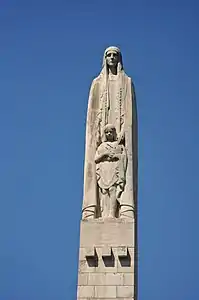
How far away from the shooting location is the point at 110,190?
63.1ft

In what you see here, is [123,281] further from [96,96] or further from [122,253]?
[96,96]

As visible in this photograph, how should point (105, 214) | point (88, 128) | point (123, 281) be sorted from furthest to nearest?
point (88, 128) < point (105, 214) < point (123, 281)

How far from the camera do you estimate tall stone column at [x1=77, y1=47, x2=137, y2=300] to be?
17969 millimetres

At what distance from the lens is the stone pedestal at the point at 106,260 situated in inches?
700

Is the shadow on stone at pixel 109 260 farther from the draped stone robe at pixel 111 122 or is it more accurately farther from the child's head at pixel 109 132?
the child's head at pixel 109 132

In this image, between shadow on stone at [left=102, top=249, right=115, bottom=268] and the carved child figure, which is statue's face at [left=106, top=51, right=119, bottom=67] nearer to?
the carved child figure

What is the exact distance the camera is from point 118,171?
19359 mm

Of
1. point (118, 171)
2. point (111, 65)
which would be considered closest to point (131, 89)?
point (111, 65)

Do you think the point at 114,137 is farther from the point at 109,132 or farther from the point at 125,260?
the point at 125,260

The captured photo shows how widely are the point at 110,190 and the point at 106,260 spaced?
2235 mm

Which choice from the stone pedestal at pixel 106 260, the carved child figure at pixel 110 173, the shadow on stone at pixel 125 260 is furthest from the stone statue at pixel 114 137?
the shadow on stone at pixel 125 260

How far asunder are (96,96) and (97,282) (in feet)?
20.8

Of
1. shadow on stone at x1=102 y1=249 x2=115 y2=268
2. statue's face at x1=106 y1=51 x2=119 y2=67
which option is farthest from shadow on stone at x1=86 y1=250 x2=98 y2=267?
statue's face at x1=106 y1=51 x2=119 y2=67

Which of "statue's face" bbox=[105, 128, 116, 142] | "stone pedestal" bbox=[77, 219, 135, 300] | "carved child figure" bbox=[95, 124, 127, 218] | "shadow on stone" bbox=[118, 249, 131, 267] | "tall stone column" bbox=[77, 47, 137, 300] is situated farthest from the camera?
"statue's face" bbox=[105, 128, 116, 142]
